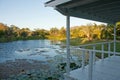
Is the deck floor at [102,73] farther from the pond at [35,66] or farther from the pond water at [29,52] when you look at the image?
the pond water at [29,52]

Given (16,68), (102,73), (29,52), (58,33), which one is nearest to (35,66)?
(16,68)

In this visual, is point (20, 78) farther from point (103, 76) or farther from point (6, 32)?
point (6, 32)

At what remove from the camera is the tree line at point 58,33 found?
75.6 feet

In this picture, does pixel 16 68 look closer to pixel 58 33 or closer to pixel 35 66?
pixel 35 66

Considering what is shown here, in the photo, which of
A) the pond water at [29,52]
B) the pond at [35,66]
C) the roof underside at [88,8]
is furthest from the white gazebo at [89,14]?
the pond water at [29,52]

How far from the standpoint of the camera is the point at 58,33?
151 feet

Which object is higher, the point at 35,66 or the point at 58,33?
the point at 58,33

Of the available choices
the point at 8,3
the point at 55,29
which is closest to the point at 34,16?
the point at 8,3

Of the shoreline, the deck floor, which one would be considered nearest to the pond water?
the shoreline

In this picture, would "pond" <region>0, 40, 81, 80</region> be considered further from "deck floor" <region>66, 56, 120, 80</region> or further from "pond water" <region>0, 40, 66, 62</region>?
"deck floor" <region>66, 56, 120, 80</region>

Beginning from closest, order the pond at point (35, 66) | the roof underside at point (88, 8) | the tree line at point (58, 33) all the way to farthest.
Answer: the roof underside at point (88, 8)
the pond at point (35, 66)
the tree line at point (58, 33)

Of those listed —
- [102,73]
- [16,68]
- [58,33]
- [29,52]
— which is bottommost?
[16,68]

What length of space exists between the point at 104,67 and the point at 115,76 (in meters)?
0.78

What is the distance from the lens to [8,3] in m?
31.4
